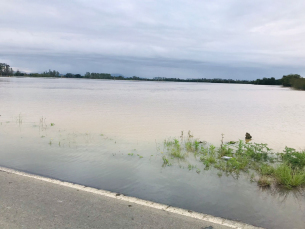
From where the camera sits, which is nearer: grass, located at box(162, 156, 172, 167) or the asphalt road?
the asphalt road

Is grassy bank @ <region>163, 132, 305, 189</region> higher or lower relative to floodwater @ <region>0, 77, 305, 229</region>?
higher

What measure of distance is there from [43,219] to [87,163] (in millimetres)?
3715

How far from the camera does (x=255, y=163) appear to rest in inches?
317

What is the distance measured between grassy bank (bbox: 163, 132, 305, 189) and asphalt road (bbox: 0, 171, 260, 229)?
10.5 ft

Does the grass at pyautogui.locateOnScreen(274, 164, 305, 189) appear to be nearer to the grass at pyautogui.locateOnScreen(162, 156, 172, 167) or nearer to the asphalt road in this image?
the grass at pyautogui.locateOnScreen(162, 156, 172, 167)

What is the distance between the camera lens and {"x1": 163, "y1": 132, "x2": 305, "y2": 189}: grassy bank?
21.2 ft

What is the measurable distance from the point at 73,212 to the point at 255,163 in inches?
229

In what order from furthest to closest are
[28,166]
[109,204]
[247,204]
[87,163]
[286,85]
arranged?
[286,85] < [87,163] < [28,166] < [247,204] < [109,204]

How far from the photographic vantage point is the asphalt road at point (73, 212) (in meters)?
3.91

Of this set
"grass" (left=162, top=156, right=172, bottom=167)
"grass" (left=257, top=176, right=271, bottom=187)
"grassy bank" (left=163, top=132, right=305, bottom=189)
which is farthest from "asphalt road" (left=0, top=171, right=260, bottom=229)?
"grass" (left=162, top=156, right=172, bottom=167)

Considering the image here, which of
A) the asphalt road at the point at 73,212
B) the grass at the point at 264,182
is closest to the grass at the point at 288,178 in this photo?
the grass at the point at 264,182

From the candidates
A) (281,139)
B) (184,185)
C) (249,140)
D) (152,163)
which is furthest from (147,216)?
(281,139)

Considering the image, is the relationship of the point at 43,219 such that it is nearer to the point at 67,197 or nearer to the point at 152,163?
the point at 67,197

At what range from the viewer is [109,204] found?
457cm
